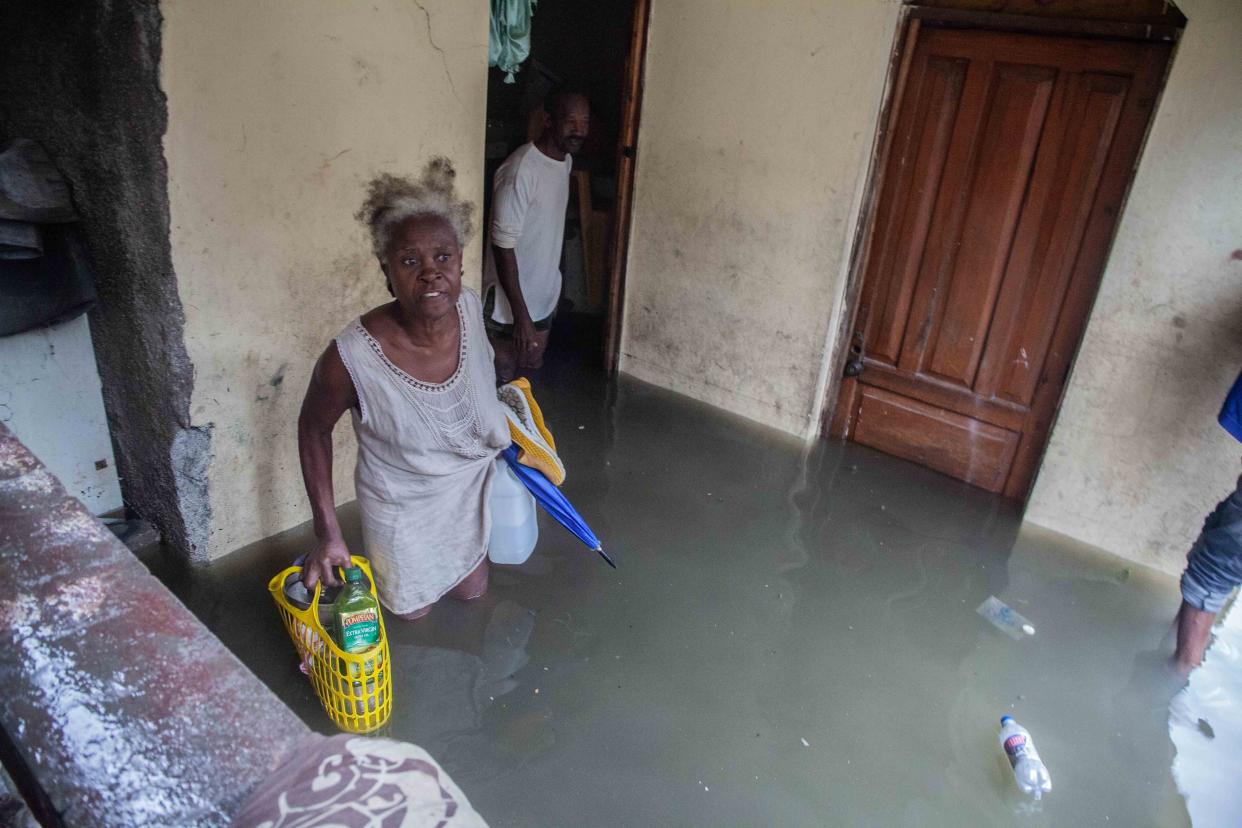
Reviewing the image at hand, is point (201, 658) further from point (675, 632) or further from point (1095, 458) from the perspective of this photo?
point (1095, 458)

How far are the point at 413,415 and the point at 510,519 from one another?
2.43ft

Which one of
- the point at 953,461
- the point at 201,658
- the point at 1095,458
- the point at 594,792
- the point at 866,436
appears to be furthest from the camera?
the point at 866,436

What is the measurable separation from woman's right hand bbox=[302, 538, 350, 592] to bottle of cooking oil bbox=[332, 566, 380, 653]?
92 mm

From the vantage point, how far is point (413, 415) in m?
2.45

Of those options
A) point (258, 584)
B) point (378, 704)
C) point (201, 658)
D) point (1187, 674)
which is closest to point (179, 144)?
point (258, 584)

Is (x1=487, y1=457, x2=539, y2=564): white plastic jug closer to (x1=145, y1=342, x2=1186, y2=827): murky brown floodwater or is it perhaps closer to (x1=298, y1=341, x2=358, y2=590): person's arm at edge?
(x1=145, y1=342, x2=1186, y2=827): murky brown floodwater

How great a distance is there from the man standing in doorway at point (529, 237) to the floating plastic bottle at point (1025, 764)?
239 cm

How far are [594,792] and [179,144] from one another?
7.31 ft

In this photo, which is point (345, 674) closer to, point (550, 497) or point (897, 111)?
point (550, 497)

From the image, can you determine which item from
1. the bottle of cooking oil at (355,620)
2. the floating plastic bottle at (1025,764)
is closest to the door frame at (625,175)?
the bottle of cooking oil at (355,620)

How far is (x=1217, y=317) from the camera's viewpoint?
10.1 ft

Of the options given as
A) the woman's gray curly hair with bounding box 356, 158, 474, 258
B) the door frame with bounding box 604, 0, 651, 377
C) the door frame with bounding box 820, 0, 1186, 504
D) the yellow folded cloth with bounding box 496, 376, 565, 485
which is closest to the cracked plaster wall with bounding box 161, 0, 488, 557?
the woman's gray curly hair with bounding box 356, 158, 474, 258

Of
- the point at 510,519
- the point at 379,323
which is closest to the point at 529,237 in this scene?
the point at 510,519

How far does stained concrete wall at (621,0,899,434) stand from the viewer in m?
3.82
